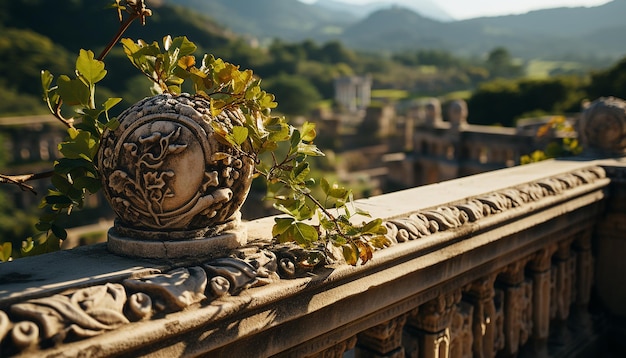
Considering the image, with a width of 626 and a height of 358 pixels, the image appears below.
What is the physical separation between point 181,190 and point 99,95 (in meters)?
40.6

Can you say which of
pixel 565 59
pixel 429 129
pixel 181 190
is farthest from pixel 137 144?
pixel 565 59

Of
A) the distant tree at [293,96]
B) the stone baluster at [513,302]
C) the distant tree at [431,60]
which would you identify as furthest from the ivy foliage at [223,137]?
the distant tree at [431,60]

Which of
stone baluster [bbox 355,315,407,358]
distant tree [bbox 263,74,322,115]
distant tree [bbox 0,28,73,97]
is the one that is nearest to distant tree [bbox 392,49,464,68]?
distant tree [bbox 263,74,322,115]

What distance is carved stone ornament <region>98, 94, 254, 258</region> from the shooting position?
1762mm

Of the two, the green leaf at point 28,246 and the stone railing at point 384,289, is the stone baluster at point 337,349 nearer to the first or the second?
the stone railing at point 384,289

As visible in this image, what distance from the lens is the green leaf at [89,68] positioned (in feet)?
5.96

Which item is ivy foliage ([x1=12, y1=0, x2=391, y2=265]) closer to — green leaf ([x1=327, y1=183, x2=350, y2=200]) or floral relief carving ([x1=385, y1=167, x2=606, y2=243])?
green leaf ([x1=327, y1=183, x2=350, y2=200])

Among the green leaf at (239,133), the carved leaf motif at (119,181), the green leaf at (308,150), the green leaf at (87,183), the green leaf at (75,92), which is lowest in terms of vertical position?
the green leaf at (87,183)

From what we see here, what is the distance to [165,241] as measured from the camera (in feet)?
6.04

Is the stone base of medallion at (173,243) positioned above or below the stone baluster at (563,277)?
above

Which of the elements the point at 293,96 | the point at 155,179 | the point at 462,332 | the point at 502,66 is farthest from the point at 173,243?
the point at 502,66

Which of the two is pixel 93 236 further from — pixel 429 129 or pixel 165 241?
pixel 165 241

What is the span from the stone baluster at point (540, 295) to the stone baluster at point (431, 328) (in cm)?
89

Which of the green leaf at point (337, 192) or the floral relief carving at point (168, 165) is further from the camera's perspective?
the green leaf at point (337, 192)
